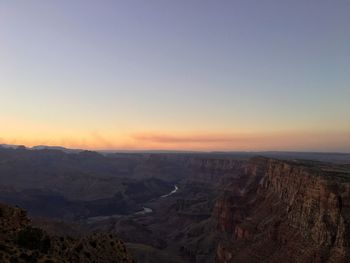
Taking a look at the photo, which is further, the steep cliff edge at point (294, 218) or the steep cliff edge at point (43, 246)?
the steep cliff edge at point (294, 218)

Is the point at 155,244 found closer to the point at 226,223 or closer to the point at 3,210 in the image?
the point at 226,223

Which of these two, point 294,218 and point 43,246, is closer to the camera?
point 43,246

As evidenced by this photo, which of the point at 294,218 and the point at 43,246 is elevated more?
the point at 43,246

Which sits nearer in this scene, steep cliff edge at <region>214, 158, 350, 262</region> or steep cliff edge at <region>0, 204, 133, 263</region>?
steep cliff edge at <region>0, 204, 133, 263</region>

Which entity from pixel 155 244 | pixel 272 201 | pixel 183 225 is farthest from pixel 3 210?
pixel 183 225
